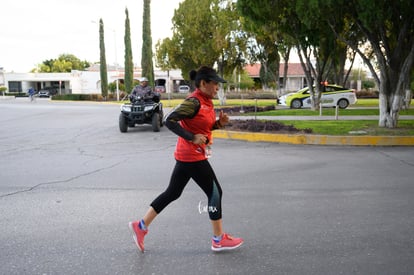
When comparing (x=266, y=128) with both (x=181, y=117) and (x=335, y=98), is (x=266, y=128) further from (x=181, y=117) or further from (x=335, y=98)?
(x=335, y=98)

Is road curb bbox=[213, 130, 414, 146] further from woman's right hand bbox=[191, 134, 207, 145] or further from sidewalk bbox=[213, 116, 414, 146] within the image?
woman's right hand bbox=[191, 134, 207, 145]

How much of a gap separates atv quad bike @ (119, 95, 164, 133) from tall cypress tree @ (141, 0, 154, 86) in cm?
2600

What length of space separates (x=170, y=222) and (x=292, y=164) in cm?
377

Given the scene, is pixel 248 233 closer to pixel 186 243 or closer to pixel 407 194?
pixel 186 243

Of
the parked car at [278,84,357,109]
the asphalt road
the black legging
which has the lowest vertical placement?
the asphalt road

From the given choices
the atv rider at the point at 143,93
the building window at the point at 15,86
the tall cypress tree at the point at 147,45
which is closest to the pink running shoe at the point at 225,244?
the atv rider at the point at 143,93

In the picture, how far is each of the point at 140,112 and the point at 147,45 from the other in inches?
1090

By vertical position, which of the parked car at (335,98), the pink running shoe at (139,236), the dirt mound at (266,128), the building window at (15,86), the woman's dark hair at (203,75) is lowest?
the pink running shoe at (139,236)

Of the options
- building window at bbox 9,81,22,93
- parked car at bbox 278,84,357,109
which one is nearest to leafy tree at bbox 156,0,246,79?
parked car at bbox 278,84,357,109

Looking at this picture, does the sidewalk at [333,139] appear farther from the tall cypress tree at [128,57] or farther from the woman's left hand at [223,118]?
the tall cypress tree at [128,57]

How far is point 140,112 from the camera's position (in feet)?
42.3

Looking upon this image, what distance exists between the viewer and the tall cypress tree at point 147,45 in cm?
3888

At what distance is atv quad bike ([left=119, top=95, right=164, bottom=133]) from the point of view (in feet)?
42.4

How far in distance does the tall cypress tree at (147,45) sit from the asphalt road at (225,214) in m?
30.9
